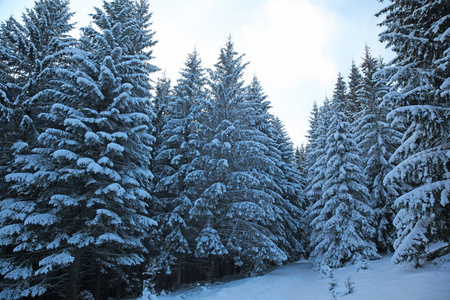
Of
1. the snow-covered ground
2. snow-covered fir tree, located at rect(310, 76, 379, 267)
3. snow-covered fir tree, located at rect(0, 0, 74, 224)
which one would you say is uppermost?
snow-covered fir tree, located at rect(0, 0, 74, 224)

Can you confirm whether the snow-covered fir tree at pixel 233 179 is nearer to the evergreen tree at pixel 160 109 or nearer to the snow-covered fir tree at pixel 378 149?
the evergreen tree at pixel 160 109

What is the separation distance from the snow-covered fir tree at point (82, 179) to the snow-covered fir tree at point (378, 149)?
608 inches

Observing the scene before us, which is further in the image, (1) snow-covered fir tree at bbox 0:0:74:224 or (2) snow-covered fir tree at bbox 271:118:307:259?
(2) snow-covered fir tree at bbox 271:118:307:259

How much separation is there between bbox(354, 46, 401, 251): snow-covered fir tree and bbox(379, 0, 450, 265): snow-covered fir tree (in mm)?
8050

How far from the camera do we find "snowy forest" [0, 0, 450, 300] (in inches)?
329

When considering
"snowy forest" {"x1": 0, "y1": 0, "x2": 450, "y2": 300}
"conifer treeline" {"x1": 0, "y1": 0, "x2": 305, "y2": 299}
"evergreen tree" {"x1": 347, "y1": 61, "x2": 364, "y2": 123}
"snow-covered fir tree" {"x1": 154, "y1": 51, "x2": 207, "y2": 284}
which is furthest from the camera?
"evergreen tree" {"x1": 347, "y1": 61, "x2": 364, "y2": 123}

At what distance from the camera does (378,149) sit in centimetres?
1859

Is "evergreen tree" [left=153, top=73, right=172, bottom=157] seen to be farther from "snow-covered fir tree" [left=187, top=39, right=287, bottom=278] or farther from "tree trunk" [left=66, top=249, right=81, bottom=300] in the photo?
"tree trunk" [left=66, top=249, right=81, bottom=300]

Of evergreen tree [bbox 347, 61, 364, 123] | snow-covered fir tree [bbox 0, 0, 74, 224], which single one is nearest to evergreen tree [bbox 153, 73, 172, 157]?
snow-covered fir tree [bbox 0, 0, 74, 224]

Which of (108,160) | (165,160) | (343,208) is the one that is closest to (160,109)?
(165,160)

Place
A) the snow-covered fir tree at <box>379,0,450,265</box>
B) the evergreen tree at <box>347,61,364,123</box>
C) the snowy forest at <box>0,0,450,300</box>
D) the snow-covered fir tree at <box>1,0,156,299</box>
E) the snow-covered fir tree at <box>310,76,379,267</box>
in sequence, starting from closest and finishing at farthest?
the snow-covered fir tree at <box>379,0,450,265</box>
the snowy forest at <box>0,0,450,300</box>
the snow-covered fir tree at <box>1,0,156,299</box>
the snow-covered fir tree at <box>310,76,379,267</box>
the evergreen tree at <box>347,61,364,123</box>

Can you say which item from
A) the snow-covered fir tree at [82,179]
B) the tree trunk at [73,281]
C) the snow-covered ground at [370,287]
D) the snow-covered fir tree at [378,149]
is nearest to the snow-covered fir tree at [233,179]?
the snow-covered ground at [370,287]

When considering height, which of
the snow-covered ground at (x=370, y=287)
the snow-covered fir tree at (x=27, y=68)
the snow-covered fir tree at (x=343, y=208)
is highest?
the snow-covered fir tree at (x=27, y=68)

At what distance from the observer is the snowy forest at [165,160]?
837 cm
